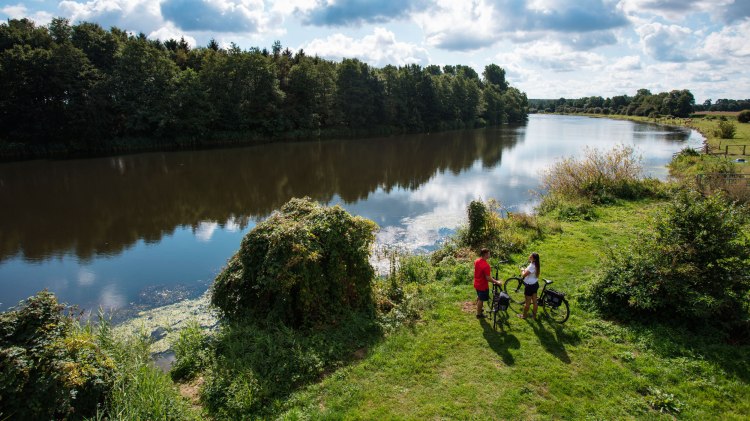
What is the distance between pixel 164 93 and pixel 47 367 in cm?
4671

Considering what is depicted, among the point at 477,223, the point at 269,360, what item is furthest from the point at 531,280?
the point at 269,360

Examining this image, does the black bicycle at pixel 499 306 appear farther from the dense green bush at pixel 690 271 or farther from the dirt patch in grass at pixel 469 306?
the dense green bush at pixel 690 271

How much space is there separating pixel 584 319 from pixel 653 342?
1.45 metres

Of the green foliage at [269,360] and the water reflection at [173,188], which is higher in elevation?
the water reflection at [173,188]

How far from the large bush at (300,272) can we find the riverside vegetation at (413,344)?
0.04 meters

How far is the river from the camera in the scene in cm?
1447

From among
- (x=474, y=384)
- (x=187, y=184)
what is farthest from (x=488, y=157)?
(x=474, y=384)

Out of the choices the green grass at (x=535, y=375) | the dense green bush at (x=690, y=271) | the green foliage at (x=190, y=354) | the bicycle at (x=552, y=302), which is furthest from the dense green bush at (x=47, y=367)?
the dense green bush at (x=690, y=271)

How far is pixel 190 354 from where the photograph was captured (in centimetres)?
896

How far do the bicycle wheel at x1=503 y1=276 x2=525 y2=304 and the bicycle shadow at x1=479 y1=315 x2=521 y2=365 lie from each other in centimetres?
110

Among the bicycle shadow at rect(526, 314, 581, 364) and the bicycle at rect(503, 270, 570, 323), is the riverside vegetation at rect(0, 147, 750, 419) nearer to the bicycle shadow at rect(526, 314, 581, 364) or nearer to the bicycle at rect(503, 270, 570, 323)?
the bicycle shadow at rect(526, 314, 581, 364)

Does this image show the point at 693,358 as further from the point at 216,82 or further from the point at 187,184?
the point at 216,82

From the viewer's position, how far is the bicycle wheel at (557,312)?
31.5ft

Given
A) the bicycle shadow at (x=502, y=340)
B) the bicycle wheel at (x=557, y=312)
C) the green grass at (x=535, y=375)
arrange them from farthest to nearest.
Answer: the bicycle wheel at (x=557, y=312), the bicycle shadow at (x=502, y=340), the green grass at (x=535, y=375)
